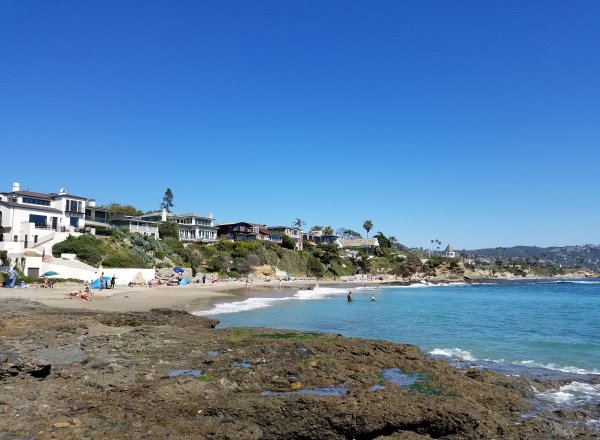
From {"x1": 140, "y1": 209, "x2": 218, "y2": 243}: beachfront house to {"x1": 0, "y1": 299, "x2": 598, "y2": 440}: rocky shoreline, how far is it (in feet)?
234

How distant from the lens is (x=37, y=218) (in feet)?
174

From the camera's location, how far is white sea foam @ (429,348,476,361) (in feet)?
59.9

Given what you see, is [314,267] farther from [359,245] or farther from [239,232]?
[359,245]

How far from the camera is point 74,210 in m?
Result: 58.3

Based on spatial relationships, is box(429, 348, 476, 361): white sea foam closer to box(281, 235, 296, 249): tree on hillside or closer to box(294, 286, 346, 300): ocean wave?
box(294, 286, 346, 300): ocean wave

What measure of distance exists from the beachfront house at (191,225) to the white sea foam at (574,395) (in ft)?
252

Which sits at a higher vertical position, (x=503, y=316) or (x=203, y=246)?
(x=203, y=246)

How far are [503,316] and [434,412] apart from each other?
101ft

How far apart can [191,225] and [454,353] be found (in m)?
75.2

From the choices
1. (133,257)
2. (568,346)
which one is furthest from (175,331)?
(133,257)

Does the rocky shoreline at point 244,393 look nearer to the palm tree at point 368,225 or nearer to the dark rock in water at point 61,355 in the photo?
the dark rock in water at point 61,355

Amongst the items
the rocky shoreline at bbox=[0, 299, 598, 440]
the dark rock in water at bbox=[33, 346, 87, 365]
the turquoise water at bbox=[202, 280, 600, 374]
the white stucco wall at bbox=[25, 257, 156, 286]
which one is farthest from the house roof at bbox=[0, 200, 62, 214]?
the dark rock in water at bbox=[33, 346, 87, 365]

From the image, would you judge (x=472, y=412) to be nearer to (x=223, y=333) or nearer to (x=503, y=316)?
(x=223, y=333)

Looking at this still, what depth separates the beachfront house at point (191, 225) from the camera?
87.0 metres
